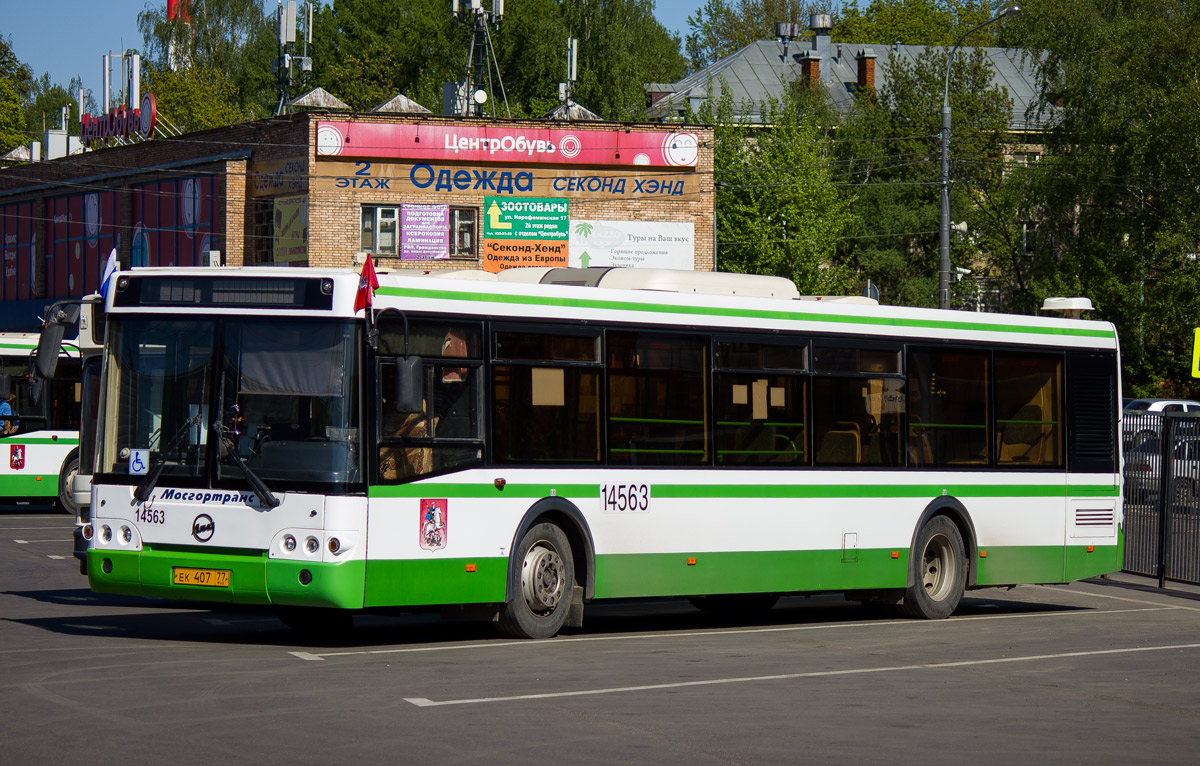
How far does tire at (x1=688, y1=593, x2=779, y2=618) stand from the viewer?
54.3ft

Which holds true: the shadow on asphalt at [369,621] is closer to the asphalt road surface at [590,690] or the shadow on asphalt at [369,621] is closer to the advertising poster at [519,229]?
the asphalt road surface at [590,690]

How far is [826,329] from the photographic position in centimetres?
1541

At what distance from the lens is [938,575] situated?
16516 millimetres

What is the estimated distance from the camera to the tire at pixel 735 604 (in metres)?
16.5

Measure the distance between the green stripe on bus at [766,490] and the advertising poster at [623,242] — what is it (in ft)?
99.3

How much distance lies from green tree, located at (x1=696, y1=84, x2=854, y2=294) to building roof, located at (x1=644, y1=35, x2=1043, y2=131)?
51.4ft

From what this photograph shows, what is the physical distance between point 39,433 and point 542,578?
18337 mm

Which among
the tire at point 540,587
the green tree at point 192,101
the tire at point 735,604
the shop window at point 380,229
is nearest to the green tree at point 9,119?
the green tree at point 192,101

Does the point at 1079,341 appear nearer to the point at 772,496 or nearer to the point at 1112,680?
the point at 772,496

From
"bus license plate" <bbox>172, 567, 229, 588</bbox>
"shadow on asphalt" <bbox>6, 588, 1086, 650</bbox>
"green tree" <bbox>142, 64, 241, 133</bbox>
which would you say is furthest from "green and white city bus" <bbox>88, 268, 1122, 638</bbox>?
"green tree" <bbox>142, 64, 241, 133</bbox>

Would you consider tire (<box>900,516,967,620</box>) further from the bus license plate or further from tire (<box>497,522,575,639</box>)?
the bus license plate

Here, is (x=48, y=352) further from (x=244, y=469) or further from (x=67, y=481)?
(x=67, y=481)

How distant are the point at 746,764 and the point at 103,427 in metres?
6.47

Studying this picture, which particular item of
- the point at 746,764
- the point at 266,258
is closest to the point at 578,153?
the point at 266,258
